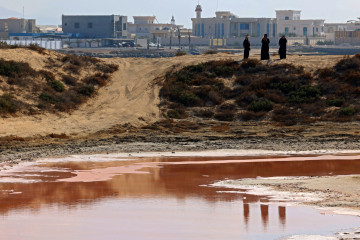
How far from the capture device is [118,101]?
4125cm

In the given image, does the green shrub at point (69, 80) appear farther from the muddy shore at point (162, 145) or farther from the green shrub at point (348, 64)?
the green shrub at point (348, 64)

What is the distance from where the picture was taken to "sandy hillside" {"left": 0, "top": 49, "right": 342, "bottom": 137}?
34688 millimetres

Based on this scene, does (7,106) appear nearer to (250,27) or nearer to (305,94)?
(305,94)

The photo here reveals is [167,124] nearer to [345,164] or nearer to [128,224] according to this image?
[345,164]

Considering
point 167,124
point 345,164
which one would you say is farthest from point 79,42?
point 345,164

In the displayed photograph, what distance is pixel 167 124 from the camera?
36312 mm

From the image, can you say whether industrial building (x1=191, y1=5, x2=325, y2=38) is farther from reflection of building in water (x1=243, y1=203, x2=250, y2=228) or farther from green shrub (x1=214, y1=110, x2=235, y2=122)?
reflection of building in water (x1=243, y1=203, x2=250, y2=228)

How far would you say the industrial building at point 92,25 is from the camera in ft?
530

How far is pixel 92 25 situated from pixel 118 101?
123475 mm

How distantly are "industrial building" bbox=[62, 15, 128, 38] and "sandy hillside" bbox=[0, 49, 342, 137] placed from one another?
366ft

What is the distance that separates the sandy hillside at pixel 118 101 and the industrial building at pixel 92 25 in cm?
11166

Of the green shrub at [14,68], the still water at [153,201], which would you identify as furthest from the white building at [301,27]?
the still water at [153,201]

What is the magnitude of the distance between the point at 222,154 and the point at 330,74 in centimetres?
1463

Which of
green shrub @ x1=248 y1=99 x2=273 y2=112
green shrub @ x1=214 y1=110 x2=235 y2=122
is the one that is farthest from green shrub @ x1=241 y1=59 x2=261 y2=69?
green shrub @ x1=214 y1=110 x2=235 y2=122
